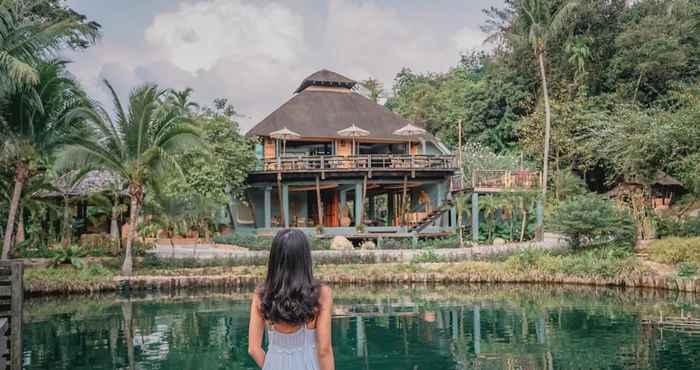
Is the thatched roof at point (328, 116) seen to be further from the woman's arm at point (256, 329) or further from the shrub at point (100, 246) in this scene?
the woman's arm at point (256, 329)

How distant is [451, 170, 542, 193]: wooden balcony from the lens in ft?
87.5

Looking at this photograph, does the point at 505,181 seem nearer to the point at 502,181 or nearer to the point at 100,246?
the point at 502,181

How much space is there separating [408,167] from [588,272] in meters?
9.93

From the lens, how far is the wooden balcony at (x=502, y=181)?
2667cm

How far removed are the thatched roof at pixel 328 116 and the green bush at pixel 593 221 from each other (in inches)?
412

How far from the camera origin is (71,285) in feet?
61.9

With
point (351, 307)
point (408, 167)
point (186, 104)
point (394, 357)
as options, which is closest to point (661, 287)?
point (351, 307)

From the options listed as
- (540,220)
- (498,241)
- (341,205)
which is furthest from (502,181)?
(341,205)

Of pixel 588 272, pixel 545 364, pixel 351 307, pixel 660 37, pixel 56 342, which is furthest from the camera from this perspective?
pixel 660 37

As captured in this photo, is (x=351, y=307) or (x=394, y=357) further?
(x=351, y=307)

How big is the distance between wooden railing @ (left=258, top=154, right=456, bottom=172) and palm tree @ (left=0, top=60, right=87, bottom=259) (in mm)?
9703

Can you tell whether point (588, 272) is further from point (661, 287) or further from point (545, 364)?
point (545, 364)

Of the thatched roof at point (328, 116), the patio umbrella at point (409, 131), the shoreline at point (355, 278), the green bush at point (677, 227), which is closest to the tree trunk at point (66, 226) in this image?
the shoreline at point (355, 278)

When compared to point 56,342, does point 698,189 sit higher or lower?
higher
